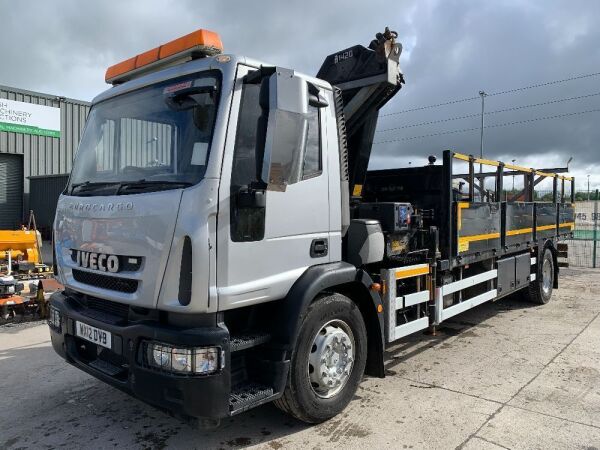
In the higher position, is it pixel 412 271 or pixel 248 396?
pixel 412 271

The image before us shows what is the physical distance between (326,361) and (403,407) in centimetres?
92

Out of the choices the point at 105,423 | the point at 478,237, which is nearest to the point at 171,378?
the point at 105,423

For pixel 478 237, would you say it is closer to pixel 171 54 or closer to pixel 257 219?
pixel 257 219

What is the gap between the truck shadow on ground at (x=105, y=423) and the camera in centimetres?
346

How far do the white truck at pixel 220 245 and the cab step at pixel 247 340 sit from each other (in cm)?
1

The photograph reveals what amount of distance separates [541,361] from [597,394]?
35.7 inches

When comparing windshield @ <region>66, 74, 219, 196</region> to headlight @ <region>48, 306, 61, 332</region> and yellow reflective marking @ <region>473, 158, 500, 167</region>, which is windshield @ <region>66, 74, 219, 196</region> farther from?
yellow reflective marking @ <region>473, 158, 500, 167</region>

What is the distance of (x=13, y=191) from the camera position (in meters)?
17.1

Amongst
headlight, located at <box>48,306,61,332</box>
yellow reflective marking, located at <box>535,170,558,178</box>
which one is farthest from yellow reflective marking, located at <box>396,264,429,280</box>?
yellow reflective marking, located at <box>535,170,558,178</box>

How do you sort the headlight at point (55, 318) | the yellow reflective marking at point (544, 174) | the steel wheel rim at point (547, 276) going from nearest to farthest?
the headlight at point (55, 318), the yellow reflective marking at point (544, 174), the steel wheel rim at point (547, 276)

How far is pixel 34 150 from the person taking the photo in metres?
17.1

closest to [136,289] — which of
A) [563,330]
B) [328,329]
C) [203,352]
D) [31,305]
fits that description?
[203,352]

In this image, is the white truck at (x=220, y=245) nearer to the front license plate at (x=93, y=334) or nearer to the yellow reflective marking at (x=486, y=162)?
the front license plate at (x=93, y=334)

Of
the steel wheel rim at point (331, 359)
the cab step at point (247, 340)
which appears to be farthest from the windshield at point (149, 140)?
the steel wheel rim at point (331, 359)
